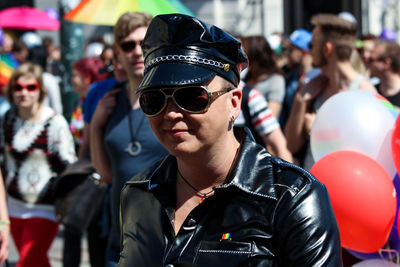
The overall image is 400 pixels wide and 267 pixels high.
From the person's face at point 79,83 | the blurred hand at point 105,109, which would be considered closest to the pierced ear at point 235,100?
the blurred hand at point 105,109

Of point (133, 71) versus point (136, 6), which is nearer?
point (133, 71)

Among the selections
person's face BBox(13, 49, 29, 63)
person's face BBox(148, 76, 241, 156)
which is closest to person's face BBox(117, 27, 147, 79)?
person's face BBox(148, 76, 241, 156)

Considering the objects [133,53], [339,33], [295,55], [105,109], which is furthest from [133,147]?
[295,55]

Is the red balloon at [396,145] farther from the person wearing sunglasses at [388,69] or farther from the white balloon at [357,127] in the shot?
the person wearing sunglasses at [388,69]

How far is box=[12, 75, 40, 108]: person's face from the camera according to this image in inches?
233

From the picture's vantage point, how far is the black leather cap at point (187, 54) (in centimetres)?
215

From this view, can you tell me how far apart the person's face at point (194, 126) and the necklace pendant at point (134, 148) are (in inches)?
62.8

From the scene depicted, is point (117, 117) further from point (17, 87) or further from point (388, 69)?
point (388, 69)

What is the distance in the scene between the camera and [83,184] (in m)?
5.36

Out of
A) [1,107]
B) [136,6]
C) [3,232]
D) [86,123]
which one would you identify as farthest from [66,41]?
[3,232]

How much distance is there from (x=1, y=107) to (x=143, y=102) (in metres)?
6.89

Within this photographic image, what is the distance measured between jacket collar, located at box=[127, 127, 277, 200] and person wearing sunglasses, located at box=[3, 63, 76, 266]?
3436 millimetres

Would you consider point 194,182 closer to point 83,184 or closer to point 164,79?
point 164,79

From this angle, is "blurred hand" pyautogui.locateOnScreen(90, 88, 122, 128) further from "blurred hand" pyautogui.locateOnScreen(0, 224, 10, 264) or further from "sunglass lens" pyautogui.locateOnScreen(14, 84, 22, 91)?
"sunglass lens" pyautogui.locateOnScreen(14, 84, 22, 91)
